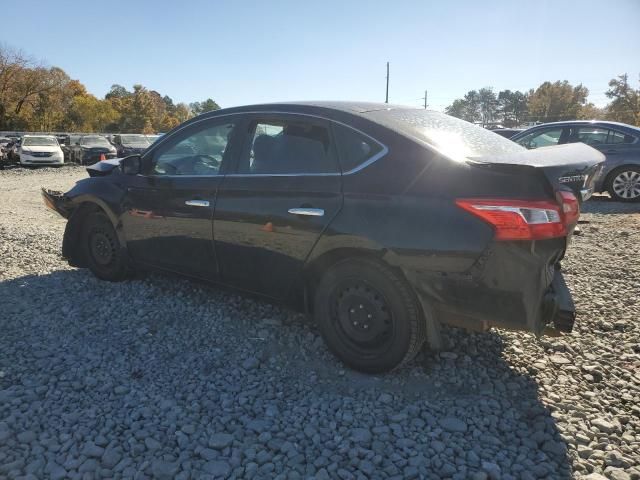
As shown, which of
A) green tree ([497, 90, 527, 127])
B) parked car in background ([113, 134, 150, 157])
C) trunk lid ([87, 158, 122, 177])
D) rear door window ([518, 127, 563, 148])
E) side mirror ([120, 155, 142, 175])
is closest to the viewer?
side mirror ([120, 155, 142, 175])

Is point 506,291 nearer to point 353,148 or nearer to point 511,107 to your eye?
point 353,148

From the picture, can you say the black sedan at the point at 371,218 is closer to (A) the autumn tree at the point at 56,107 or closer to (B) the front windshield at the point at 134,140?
(B) the front windshield at the point at 134,140

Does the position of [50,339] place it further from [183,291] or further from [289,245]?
[289,245]

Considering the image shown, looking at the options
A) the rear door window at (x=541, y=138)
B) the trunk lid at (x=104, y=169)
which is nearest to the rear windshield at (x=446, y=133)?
the trunk lid at (x=104, y=169)

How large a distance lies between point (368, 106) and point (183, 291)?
2.40m

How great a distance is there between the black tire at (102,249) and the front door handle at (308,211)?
2140 mm

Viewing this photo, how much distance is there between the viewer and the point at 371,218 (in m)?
2.90

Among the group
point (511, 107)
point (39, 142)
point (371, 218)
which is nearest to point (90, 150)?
point (39, 142)

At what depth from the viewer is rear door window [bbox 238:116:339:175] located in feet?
10.6

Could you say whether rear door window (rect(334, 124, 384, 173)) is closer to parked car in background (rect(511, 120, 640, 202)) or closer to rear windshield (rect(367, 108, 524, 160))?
rear windshield (rect(367, 108, 524, 160))

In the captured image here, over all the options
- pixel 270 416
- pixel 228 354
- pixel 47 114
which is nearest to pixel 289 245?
pixel 228 354

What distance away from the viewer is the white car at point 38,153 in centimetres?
2292

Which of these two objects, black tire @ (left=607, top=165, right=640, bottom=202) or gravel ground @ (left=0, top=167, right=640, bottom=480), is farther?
black tire @ (left=607, top=165, right=640, bottom=202)

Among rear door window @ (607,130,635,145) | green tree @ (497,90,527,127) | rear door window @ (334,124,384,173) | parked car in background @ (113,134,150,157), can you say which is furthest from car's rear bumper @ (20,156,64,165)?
green tree @ (497,90,527,127)
